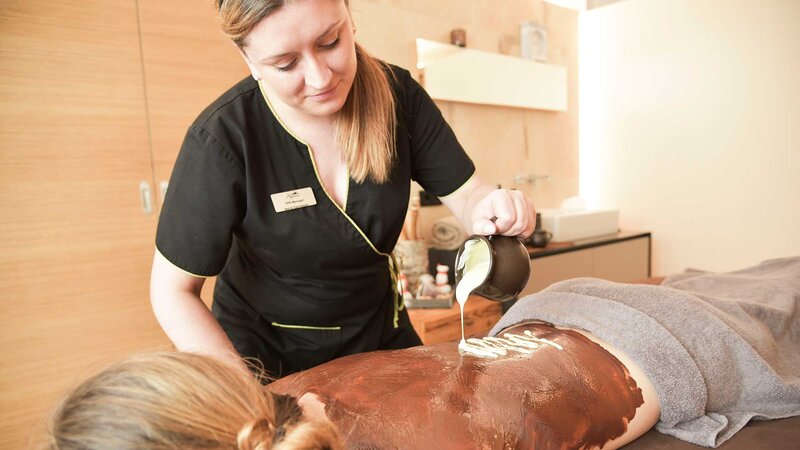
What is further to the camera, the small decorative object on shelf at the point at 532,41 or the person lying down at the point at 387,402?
the small decorative object on shelf at the point at 532,41

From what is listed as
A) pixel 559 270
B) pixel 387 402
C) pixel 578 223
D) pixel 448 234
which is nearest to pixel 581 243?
pixel 578 223

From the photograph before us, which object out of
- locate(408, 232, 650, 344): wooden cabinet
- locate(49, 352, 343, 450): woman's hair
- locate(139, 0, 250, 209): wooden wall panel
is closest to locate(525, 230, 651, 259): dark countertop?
locate(408, 232, 650, 344): wooden cabinet

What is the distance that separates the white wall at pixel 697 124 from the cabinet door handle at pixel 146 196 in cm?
296

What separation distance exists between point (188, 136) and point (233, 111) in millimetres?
100

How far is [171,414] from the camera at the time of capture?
0.47m

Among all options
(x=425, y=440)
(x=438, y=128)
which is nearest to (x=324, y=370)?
(x=425, y=440)

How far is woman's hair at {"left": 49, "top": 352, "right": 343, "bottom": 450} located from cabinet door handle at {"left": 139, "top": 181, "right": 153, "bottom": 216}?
61.8 inches

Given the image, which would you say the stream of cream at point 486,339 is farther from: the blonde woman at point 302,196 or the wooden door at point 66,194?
the wooden door at point 66,194

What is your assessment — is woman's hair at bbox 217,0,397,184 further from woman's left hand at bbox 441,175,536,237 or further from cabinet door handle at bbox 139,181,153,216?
cabinet door handle at bbox 139,181,153,216

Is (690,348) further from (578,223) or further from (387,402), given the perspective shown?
(578,223)

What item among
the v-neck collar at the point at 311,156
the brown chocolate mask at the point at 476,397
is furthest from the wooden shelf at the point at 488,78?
the brown chocolate mask at the point at 476,397

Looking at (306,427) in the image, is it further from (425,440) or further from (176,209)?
(176,209)

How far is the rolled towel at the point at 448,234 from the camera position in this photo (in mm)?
2486

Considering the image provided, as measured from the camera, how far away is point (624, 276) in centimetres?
313
